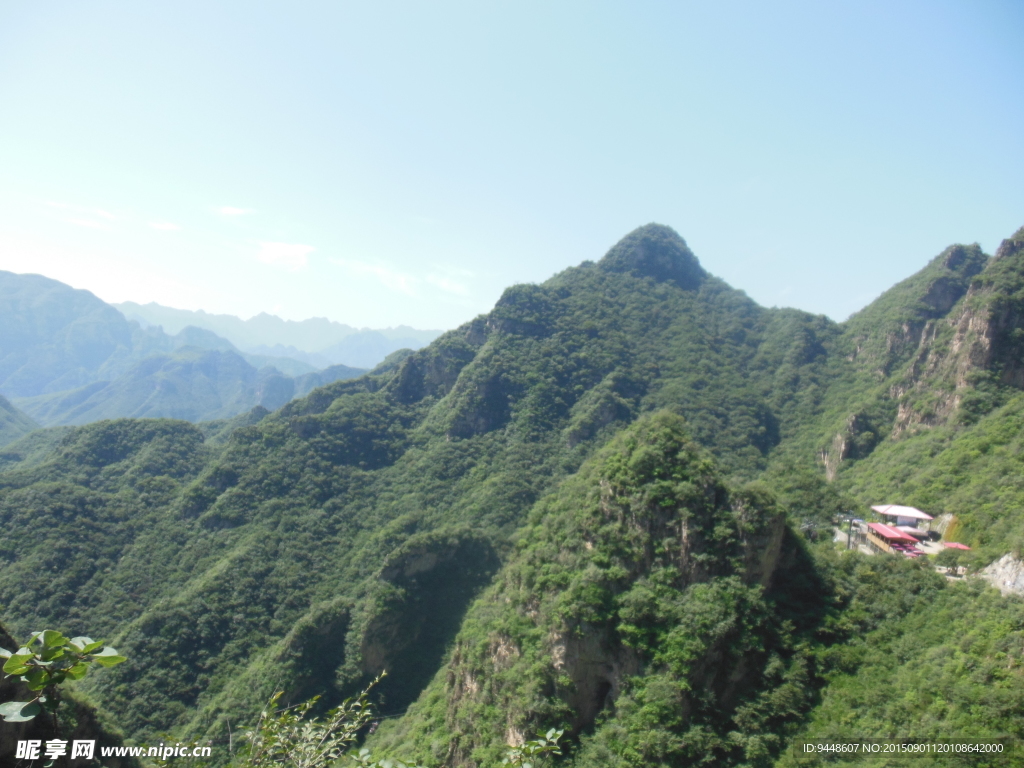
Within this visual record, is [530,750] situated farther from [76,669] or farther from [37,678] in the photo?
[37,678]

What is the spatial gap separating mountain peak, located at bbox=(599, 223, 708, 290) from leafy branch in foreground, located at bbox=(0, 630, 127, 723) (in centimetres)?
9946

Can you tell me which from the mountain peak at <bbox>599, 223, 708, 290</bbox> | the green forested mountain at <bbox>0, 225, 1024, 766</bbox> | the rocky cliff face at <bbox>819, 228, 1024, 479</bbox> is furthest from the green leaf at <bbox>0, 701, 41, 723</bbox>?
the mountain peak at <bbox>599, 223, 708, 290</bbox>

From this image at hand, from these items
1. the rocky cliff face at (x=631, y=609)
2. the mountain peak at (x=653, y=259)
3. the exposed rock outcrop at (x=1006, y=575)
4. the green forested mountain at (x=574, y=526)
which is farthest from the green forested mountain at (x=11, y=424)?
the exposed rock outcrop at (x=1006, y=575)

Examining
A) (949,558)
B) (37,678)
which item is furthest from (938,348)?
(37,678)

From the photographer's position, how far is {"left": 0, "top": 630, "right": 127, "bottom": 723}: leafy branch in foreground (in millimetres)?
3682

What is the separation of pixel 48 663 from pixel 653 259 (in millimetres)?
104064

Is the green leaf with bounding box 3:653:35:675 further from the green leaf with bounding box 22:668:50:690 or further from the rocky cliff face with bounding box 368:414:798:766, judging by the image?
the rocky cliff face with bounding box 368:414:798:766

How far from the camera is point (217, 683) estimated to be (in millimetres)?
39344

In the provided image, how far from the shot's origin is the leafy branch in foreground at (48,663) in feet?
12.1

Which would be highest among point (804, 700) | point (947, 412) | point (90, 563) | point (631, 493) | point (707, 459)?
point (947, 412)

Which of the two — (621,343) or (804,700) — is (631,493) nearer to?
(804,700)

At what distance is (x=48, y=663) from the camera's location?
12.8 feet

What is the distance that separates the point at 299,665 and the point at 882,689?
3668 centimetres

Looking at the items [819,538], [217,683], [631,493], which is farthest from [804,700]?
[217,683]
